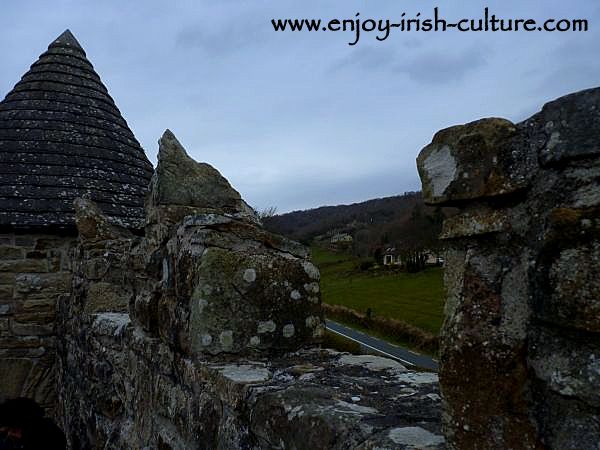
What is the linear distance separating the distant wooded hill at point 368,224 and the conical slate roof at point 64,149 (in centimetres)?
1979

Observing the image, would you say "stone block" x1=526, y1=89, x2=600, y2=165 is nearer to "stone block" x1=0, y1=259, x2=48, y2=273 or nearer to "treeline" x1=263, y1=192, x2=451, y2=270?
"stone block" x1=0, y1=259, x2=48, y2=273

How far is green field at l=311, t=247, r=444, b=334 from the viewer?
21.0m

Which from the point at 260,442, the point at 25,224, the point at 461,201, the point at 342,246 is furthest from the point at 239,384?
the point at 342,246

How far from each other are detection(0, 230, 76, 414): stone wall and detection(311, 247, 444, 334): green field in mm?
9642

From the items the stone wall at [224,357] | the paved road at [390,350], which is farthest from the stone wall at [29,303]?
the paved road at [390,350]

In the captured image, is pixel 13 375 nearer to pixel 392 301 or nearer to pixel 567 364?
pixel 567 364

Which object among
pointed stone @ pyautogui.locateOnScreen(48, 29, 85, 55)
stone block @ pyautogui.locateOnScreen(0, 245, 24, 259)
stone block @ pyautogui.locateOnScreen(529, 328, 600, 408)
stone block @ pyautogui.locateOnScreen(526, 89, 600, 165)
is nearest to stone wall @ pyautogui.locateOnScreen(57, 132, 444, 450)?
stone block @ pyautogui.locateOnScreen(529, 328, 600, 408)

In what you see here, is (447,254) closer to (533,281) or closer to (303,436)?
(533,281)

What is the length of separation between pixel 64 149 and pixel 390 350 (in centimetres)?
1415

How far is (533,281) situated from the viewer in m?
1.06

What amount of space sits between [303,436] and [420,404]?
40 centimetres

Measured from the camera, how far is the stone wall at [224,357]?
5.37ft

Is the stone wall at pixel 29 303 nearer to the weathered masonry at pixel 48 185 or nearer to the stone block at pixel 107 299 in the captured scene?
the weathered masonry at pixel 48 185

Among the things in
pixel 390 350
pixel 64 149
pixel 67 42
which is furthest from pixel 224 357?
pixel 390 350
